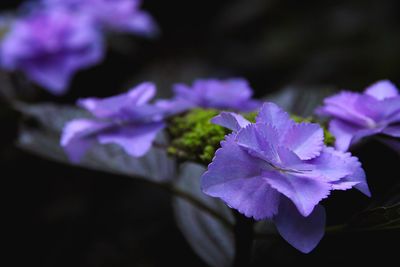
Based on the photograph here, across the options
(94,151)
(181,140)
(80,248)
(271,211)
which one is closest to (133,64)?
(80,248)

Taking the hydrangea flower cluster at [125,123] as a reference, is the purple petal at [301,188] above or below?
above

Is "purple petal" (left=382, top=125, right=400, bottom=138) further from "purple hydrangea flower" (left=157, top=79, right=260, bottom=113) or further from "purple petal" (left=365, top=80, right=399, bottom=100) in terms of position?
"purple hydrangea flower" (left=157, top=79, right=260, bottom=113)

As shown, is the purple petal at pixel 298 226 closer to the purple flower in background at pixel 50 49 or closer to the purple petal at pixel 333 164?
the purple petal at pixel 333 164

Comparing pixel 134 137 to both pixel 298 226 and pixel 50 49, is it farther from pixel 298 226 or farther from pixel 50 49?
pixel 50 49

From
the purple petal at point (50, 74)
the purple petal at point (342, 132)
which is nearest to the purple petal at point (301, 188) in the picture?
the purple petal at point (342, 132)

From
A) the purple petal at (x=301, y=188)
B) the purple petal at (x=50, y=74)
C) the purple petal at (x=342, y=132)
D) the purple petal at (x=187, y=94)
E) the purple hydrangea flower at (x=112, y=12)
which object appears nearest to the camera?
the purple petal at (x=301, y=188)

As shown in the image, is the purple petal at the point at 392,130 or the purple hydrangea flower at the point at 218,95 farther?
the purple hydrangea flower at the point at 218,95

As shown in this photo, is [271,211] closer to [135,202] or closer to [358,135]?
[358,135]

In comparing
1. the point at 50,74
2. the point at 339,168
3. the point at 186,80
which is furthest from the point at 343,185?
the point at 186,80
